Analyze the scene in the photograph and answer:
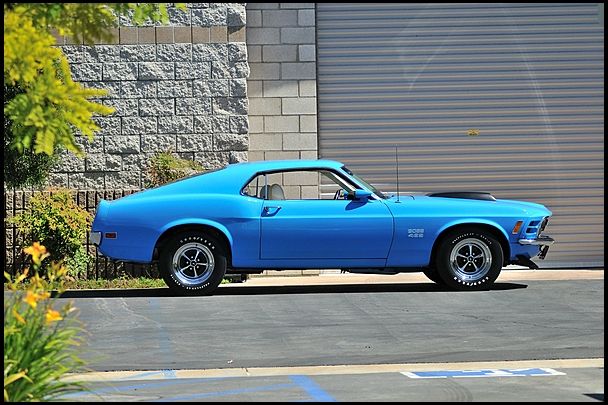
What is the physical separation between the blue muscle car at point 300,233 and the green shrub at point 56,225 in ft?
8.62

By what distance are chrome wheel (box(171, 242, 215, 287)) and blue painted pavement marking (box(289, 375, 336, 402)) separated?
216 inches

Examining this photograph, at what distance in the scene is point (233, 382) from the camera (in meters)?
8.65

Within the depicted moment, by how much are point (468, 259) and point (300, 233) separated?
6.54 feet

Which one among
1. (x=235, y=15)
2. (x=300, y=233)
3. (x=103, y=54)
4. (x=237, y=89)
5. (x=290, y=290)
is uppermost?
(x=235, y=15)

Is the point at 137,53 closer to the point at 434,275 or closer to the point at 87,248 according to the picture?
the point at 87,248

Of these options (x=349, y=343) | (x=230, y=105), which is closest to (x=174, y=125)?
(x=230, y=105)

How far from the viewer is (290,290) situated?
51.4 ft

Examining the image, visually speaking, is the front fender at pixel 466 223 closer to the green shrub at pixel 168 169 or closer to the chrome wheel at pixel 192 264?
the chrome wheel at pixel 192 264

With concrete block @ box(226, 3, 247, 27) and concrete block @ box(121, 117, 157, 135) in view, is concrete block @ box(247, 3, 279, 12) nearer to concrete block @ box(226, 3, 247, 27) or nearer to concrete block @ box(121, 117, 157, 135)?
concrete block @ box(226, 3, 247, 27)

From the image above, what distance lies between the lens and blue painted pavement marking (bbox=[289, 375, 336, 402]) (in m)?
7.70

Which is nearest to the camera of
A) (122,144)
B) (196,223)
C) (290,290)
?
(196,223)

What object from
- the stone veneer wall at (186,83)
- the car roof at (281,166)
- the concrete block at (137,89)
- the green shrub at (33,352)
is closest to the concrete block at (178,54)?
the stone veneer wall at (186,83)

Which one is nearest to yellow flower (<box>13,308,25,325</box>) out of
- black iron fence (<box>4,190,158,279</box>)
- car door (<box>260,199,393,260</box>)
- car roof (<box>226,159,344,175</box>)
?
car door (<box>260,199,393,260</box>)

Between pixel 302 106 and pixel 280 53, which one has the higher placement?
pixel 280 53
